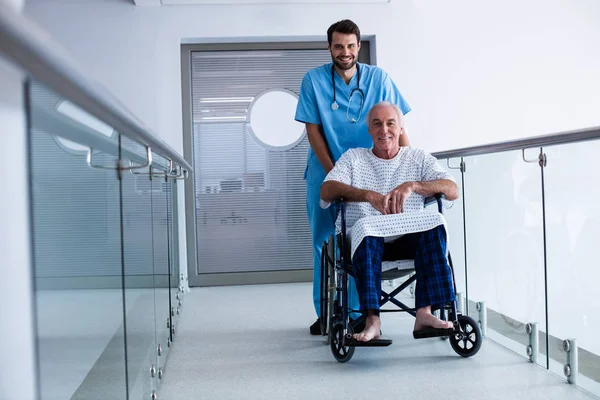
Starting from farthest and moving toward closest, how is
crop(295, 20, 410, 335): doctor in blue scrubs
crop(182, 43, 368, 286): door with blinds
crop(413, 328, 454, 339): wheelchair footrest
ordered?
Result: crop(182, 43, 368, 286): door with blinds < crop(295, 20, 410, 335): doctor in blue scrubs < crop(413, 328, 454, 339): wheelchair footrest

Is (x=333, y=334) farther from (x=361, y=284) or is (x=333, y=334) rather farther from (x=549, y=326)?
(x=549, y=326)

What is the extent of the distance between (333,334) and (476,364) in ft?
1.94

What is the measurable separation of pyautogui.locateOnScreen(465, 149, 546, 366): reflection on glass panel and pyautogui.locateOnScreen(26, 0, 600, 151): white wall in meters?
1.98

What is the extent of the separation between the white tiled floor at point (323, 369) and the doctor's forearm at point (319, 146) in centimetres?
86

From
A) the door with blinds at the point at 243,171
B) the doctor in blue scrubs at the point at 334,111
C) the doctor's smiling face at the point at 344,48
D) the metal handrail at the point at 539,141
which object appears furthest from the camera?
the door with blinds at the point at 243,171

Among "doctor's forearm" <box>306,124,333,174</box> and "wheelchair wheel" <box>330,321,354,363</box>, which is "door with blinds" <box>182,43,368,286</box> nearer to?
"doctor's forearm" <box>306,124,333,174</box>

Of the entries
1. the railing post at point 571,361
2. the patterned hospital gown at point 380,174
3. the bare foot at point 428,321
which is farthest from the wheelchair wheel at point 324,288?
the railing post at point 571,361

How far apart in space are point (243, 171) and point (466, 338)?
286cm

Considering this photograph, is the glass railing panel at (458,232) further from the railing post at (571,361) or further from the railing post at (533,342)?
the railing post at (571,361)

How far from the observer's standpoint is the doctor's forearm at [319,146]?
3.21 m

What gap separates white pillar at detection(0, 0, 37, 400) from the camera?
2.38 ft

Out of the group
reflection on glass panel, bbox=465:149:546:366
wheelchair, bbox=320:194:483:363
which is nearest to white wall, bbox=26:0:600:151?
reflection on glass panel, bbox=465:149:546:366

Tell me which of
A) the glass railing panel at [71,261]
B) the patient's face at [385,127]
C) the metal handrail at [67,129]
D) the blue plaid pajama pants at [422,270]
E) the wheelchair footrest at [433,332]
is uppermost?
the patient's face at [385,127]

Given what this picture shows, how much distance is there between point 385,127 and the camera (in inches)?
114
